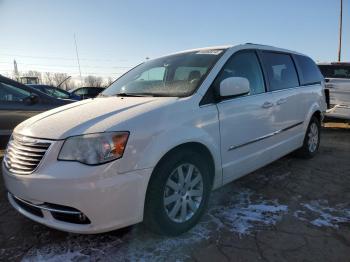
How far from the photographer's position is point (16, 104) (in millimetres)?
5180

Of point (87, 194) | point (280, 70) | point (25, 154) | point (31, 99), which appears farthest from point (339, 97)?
point (25, 154)

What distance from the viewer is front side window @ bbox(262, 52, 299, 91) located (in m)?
4.23

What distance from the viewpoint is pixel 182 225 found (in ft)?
9.65

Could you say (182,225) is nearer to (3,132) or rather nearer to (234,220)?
(234,220)

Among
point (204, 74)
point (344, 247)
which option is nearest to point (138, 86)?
point (204, 74)

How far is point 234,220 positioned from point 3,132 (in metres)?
3.65

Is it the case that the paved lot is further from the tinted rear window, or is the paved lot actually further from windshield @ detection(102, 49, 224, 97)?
the tinted rear window

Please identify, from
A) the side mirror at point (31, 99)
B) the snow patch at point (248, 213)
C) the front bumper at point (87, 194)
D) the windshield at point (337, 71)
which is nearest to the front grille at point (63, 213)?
the front bumper at point (87, 194)

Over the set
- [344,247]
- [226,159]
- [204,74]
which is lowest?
[344,247]

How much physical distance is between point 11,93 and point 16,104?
19 cm

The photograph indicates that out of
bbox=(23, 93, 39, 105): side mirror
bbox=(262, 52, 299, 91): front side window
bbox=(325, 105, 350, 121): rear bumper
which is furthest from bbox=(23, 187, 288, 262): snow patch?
bbox=(325, 105, 350, 121): rear bumper

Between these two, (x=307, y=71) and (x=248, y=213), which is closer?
(x=248, y=213)

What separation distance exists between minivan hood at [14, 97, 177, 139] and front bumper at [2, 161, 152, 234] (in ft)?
0.95

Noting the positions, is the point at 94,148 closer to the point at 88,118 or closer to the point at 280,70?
the point at 88,118
